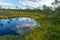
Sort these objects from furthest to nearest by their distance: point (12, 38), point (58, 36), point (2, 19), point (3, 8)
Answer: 1. point (3, 8)
2. point (2, 19)
3. point (12, 38)
4. point (58, 36)

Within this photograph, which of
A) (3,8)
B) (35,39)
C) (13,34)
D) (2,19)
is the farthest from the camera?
(3,8)

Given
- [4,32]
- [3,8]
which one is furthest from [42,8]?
[4,32]

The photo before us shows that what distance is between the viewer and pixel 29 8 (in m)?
86.0

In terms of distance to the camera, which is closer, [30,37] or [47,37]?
[47,37]

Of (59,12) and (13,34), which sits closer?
(13,34)

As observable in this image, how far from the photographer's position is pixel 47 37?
1132 inches

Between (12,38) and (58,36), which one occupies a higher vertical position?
(58,36)

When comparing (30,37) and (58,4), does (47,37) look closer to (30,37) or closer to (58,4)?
(30,37)

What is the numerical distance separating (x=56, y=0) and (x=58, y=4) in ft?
5.06

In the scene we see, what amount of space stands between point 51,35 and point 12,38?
7.98 m

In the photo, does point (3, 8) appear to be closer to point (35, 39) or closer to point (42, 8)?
point (42, 8)

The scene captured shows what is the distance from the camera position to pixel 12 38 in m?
33.5

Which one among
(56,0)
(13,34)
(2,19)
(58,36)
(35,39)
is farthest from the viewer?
(56,0)

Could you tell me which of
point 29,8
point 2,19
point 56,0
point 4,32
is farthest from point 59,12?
point 29,8
